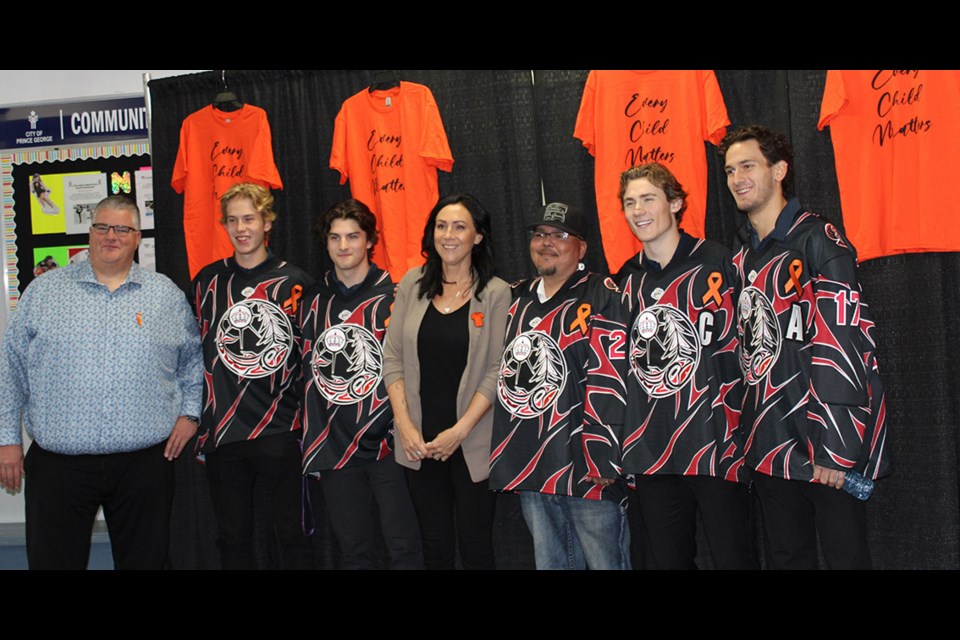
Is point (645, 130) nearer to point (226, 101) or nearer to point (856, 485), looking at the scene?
point (856, 485)

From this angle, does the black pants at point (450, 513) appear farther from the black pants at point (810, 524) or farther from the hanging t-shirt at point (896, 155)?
the hanging t-shirt at point (896, 155)

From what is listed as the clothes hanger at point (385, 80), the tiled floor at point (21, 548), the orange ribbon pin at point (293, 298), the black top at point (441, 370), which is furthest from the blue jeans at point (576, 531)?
the tiled floor at point (21, 548)

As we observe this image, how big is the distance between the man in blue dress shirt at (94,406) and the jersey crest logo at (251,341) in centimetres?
23

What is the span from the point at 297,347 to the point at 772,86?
231 cm

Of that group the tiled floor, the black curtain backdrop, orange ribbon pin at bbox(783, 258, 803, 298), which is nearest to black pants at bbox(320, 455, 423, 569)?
the black curtain backdrop

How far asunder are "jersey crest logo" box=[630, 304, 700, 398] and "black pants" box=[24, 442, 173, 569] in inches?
73.6

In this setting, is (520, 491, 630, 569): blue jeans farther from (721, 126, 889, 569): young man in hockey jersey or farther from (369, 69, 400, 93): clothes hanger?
(369, 69, 400, 93): clothes hanger

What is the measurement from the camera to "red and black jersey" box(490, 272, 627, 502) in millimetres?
2711

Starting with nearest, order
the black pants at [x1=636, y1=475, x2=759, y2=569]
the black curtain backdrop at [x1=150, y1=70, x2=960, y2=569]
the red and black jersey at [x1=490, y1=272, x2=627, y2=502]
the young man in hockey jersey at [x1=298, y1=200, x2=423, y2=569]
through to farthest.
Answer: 1. the black pants at [x1=636, y1=475, x2=759, y2=569]
2. the red and black jersey at [x1=490, y1=272, x2=627, y2=502]
3. the young man in hockey jersey at [x1=298, y1=200, x2=423, y2=569]
4. the black curtain backdrop at [x1=150, y1=70, x2=960, y2=569]

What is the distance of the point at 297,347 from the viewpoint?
3275 mm

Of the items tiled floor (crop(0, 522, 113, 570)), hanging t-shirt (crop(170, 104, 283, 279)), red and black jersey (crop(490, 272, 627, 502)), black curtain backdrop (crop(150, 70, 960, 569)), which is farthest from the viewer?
tiled floor (crop(0, 522, 113, 570))

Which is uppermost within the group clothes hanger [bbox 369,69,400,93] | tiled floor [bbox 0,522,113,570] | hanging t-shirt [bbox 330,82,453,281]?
clothes hanger [bbox 369,69,400,93]

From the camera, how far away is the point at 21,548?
4543 mm
